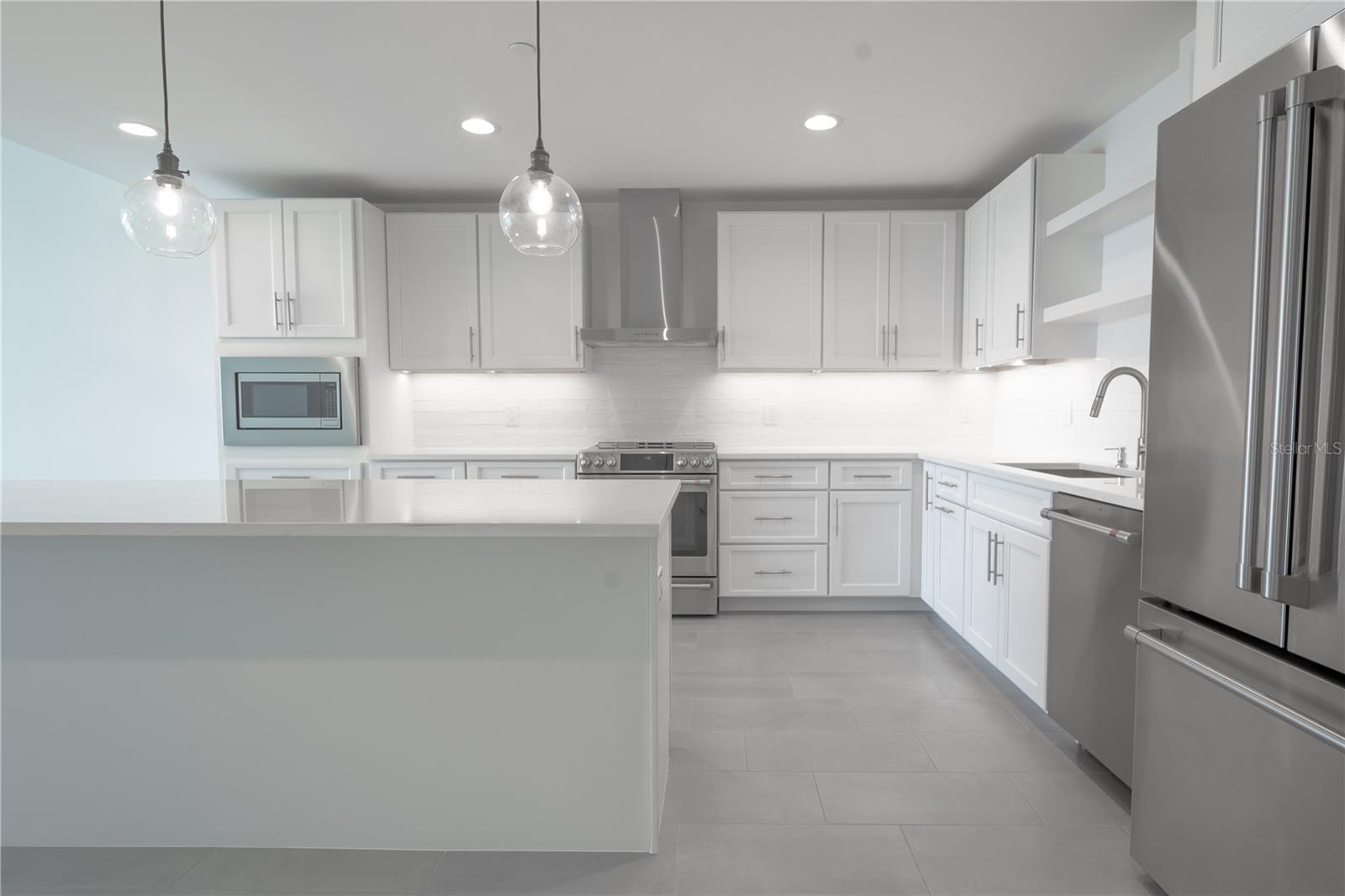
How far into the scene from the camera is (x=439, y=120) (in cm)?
303

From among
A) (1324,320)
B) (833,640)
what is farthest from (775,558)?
(1324,320)

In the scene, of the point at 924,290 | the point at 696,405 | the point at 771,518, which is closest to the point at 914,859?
the point at 771,518

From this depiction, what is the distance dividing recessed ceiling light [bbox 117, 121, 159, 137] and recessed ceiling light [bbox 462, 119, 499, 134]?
4.78 ft

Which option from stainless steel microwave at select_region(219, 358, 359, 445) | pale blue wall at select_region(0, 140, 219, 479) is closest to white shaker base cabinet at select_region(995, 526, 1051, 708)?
stainless steel microwave at select_region(219, 358, 359, 445)

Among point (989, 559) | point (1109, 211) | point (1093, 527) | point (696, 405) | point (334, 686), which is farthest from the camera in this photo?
point (696, 405)

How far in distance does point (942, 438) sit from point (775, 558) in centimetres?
147

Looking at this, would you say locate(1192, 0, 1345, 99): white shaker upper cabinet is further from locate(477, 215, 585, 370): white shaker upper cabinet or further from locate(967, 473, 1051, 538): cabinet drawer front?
locate(477, 215, 585, 370): white shaker upper cabinet

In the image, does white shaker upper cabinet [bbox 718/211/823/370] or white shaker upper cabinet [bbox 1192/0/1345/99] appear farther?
white shaker upper cabinet [bbox 718/211/823/370]

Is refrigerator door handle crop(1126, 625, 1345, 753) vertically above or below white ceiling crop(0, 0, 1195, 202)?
below

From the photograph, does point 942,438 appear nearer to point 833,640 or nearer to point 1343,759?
point 833,640

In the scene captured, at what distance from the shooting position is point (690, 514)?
12.5ft

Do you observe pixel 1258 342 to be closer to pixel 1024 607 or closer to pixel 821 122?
pixel 1024 607

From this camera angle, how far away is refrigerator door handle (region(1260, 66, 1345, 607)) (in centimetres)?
112

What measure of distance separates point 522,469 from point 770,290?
1.82 metres
